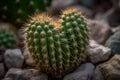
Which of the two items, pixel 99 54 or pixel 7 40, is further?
pixel 7 40

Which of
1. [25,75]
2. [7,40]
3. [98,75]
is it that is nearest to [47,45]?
[25,75]

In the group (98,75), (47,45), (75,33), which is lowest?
(98,75)

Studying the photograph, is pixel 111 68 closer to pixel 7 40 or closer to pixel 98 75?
pixel 98 75

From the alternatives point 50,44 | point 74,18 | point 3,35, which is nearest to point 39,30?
point 50,44

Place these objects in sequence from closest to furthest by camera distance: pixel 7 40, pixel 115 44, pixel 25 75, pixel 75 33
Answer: pixel 75 33 < pixel 25 75 < pixel 115 44 < pixel 7 40

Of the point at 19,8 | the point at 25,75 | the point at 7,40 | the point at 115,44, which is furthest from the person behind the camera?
the point at 19,8

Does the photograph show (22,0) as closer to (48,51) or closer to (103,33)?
(103,33)

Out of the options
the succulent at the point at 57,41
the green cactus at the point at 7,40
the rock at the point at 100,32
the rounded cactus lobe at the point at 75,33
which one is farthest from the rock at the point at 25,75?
the rock at the point at 100,32
